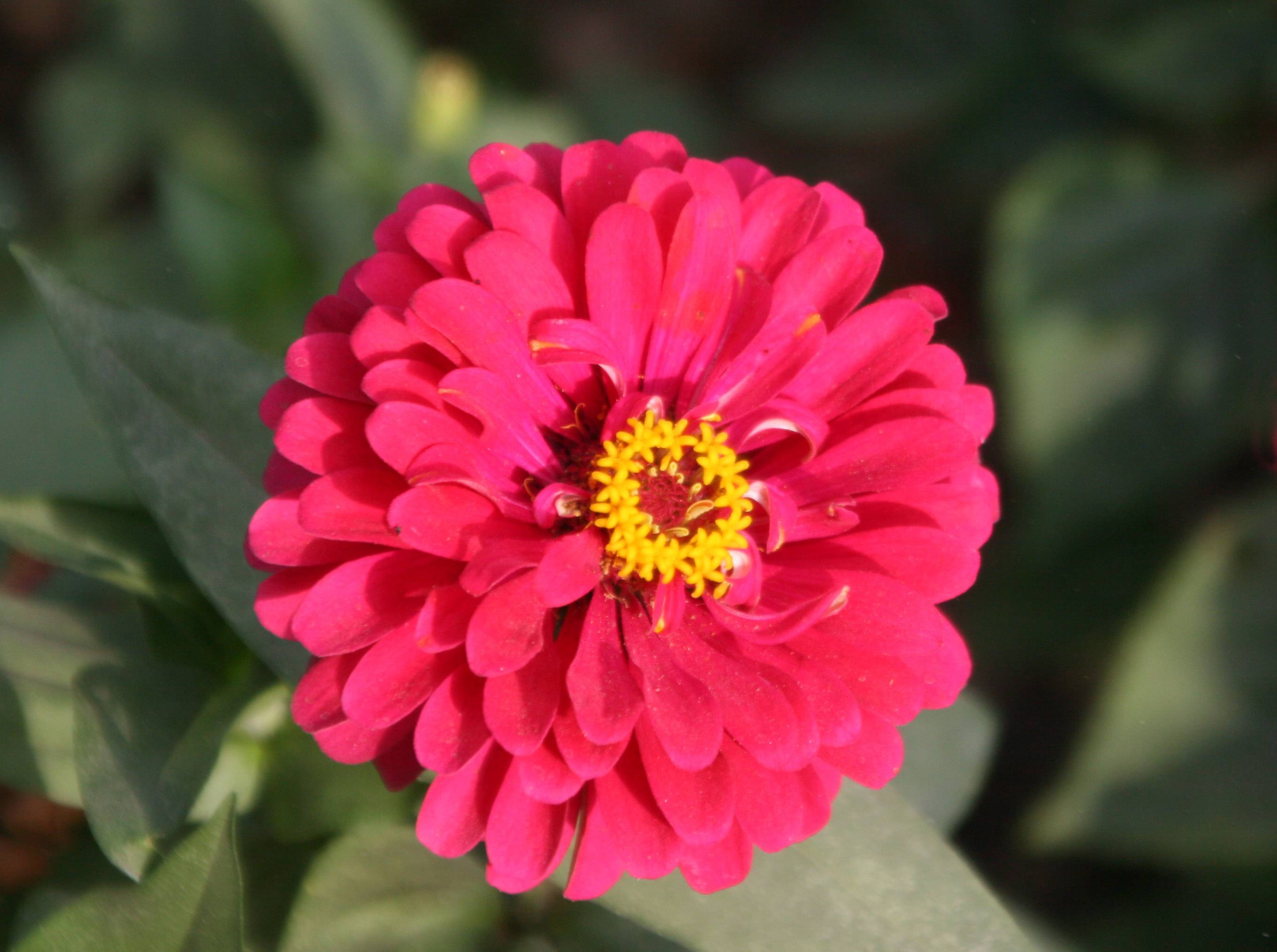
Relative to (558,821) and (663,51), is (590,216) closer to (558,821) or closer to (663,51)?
(558,821)

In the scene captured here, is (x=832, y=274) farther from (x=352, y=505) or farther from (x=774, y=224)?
(x=352, y=505)

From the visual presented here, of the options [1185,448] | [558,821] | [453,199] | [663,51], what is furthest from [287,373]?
[663,51]

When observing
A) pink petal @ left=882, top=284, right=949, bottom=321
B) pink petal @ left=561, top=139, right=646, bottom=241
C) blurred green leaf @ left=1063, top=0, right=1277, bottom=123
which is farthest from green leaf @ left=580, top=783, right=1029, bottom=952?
blurred green leaf @ left=1063, top=0, right=1277, bottom=123

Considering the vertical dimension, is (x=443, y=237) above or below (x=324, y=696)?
above

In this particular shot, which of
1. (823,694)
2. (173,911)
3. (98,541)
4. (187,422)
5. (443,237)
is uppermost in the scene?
(443,237)

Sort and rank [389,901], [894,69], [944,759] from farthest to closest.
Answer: [894,69] < [944,759] < [389,901]

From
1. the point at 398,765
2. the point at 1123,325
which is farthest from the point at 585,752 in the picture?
the point at 1123,325
